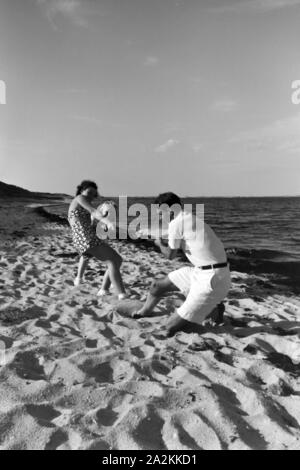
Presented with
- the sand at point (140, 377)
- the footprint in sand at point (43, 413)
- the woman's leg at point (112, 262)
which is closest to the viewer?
the sand at point (140, 377)

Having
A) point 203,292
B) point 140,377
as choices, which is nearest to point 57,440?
point 140,377

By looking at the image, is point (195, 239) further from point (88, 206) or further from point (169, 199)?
point (88, 206)

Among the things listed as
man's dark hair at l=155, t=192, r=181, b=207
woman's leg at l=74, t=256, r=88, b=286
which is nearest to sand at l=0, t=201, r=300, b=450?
woman's leg at l=74, t=256, r=88, b=286

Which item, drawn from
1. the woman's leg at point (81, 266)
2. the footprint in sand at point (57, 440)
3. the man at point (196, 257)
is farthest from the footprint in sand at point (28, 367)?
the woman's leg at point (81, 266)

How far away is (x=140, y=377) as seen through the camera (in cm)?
392

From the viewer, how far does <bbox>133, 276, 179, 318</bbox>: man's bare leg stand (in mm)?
5395

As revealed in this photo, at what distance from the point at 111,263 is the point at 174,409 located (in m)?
3.49

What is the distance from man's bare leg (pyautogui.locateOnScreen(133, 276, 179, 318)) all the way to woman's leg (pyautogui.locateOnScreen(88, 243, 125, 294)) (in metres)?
0.93

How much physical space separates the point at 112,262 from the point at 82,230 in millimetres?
742

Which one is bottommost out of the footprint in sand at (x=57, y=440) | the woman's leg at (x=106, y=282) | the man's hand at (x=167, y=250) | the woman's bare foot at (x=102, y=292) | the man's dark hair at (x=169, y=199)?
the footprint in sand at (x=57, y=440)

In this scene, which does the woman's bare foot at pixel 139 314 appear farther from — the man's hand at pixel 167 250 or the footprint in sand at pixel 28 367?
the footprint in sand at pixel 28 367

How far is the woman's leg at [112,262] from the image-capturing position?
21.7ft

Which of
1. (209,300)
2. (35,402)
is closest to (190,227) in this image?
(209,300)

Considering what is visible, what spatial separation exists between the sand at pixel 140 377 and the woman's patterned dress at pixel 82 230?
0.86 meters
